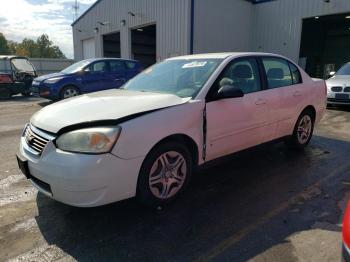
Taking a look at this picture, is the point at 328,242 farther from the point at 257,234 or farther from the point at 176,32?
the point at 176,32

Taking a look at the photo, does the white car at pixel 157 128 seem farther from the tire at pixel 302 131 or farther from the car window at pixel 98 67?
the car window at pixel 98 67

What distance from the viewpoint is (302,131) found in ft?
17.5

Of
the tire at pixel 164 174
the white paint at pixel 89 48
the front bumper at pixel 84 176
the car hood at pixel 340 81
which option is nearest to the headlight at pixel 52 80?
the front bumper at pixel 84 176

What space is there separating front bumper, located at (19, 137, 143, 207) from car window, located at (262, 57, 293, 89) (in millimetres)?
2542

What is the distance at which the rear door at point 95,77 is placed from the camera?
451 inches

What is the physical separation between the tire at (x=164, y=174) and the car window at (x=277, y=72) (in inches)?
74.8

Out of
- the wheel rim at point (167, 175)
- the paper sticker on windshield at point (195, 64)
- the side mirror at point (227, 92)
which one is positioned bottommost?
the wheel rim at point (167, 175)

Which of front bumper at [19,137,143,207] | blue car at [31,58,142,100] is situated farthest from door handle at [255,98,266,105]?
blue car at [31,58,142,100]

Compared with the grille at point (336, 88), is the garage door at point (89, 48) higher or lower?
higher

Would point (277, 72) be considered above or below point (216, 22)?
below

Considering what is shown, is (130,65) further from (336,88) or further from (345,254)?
(345,254)

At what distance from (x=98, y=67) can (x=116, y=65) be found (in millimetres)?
727

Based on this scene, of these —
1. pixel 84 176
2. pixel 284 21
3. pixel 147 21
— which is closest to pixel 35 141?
pixel 84 176

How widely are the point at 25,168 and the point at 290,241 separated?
2.49m
